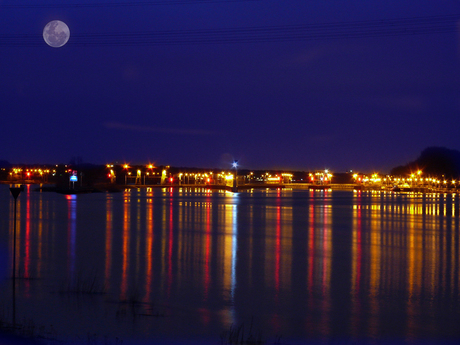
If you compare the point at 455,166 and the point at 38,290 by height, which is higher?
the point at 455,166

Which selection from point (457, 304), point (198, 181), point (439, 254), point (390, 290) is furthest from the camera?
point (198, 181)

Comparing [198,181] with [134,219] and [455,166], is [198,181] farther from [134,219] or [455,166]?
[134,219]

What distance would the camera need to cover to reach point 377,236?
65.0 feet

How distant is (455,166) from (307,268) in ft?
511

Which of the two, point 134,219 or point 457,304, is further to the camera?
point 134,219

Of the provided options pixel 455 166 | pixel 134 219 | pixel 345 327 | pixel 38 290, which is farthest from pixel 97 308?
pixel 455 166

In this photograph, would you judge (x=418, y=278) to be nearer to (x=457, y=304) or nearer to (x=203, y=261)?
(x=457, y=304)

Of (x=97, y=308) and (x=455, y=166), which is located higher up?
(x=455, y=166)

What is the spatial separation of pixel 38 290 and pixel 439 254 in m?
10.9

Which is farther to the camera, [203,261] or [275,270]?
[203,261]

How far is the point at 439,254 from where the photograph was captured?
15227mm

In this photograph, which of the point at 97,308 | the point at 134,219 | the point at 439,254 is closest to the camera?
the point at 97,308

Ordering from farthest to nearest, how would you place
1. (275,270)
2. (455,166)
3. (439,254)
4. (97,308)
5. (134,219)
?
(455,166) < (134,219) < (439,254) < (275,270) < (97,308)

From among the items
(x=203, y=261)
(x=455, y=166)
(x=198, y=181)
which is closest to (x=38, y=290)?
(x=203, y=261)
